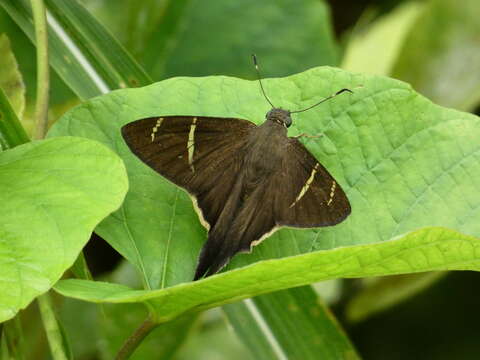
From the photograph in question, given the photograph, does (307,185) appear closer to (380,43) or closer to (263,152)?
(263,152)

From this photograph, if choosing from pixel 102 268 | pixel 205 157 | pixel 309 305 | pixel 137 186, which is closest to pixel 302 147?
pixel 205 157

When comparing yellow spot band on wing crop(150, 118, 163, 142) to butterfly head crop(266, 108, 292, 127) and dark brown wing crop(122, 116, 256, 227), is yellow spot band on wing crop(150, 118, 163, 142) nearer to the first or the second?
dark brown wing crop(122, 116, 256, 227)

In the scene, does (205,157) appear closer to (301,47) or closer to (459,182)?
(459,182)

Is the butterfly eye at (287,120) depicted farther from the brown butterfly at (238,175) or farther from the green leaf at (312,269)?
the green leaf at (312,269)

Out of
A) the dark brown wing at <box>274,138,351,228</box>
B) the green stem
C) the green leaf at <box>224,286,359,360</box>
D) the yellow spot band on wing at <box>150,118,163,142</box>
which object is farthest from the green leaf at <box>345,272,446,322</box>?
the green stem

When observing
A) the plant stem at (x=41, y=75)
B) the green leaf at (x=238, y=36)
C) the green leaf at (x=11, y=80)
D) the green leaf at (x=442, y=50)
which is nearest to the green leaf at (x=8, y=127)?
the plant stem at (x=41, y=75)

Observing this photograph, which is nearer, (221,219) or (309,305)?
(221,219)
